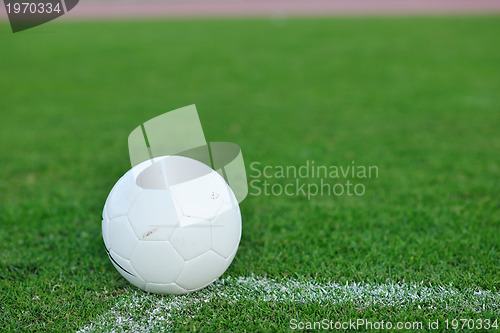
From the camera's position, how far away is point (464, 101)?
22.0 ft

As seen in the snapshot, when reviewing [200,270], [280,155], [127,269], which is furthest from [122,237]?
[280,155]

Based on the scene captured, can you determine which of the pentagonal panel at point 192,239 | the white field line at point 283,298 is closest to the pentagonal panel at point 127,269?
the white field line at point 283,298

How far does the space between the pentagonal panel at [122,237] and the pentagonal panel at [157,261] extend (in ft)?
0.13

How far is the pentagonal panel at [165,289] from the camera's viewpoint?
246cm

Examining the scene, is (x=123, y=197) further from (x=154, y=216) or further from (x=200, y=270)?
(x=200, y=270)

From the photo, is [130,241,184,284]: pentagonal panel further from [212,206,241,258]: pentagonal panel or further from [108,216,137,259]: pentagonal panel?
[212,206,241,258]: pentagonal panel

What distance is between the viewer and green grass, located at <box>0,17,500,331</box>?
8.97 ft

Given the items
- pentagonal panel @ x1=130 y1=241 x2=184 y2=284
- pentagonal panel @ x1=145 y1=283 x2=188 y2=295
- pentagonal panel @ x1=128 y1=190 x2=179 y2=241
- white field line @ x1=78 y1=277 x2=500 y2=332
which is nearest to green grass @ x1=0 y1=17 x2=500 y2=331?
white field line @ x1=78 y1=277 x2=500 y2=332

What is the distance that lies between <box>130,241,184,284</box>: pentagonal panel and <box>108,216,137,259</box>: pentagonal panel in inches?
1.6

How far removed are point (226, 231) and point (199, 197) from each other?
24 cm

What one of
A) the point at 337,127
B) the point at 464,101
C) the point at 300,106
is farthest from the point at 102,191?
the point at 464,101

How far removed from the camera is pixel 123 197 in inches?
98.3

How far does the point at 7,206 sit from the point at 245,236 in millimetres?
2034

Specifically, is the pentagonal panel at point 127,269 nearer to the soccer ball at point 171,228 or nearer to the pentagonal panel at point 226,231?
the soccer ball at point 171,228
